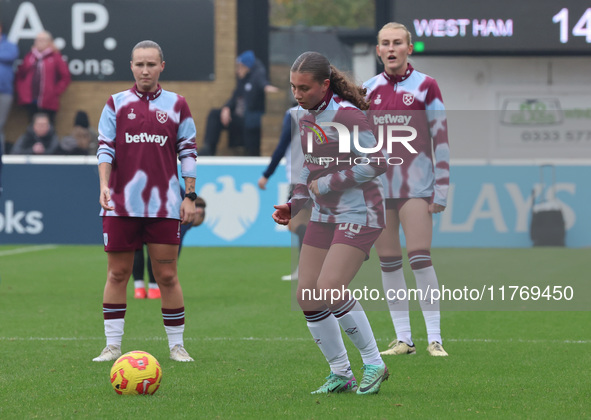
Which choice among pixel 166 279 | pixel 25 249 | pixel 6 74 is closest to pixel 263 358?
pixel 166 279

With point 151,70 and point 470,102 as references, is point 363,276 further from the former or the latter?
point 470,102

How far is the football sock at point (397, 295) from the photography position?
730cm

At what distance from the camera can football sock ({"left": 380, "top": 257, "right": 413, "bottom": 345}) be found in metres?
7.30

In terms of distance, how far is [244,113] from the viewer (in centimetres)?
1948

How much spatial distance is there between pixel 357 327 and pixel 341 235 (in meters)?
0.50

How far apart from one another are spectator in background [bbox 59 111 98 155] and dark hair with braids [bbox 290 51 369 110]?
44.1 feet

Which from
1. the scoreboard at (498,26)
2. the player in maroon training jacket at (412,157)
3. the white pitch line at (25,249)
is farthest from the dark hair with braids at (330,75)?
the scoreboard at (498,26)

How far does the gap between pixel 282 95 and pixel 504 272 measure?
8.66 m

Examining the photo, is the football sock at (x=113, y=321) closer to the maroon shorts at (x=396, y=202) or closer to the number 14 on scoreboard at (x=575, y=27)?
the maroon shorts at (x=396, y=202)

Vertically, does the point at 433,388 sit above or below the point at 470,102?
below

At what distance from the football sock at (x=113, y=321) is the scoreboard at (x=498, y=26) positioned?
11.9 meters

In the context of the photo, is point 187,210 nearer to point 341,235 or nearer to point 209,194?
point 341,235

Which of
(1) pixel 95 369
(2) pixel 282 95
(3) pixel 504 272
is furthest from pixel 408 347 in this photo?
(2) pixel 282 95

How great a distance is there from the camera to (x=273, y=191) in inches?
648
